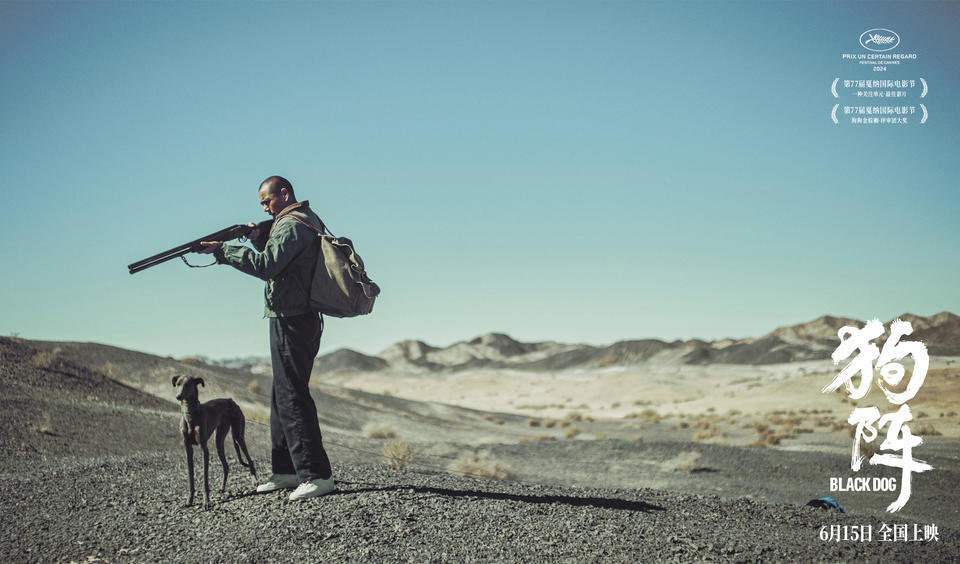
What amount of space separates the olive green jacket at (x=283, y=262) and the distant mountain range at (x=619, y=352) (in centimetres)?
4351

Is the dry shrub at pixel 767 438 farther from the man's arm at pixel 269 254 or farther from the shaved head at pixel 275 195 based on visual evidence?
the man's arm at pixel 269 254

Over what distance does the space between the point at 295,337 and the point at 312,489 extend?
1355mm

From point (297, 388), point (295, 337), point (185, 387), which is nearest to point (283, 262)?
point (295, 337)

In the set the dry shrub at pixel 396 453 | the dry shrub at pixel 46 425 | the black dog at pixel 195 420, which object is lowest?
the dry shrub at pixel 396 453

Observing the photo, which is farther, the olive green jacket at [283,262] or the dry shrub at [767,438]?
the dry shrub at [767,438]

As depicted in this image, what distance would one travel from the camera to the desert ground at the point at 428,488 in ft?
17.7

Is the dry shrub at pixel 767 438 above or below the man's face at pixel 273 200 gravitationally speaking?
below

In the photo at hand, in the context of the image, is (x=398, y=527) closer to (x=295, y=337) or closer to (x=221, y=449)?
(x=295, y=337)

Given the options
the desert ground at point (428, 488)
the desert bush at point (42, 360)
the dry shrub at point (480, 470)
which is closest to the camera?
the desert ground at point (428, 488)

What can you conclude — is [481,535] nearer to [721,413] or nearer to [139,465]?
[139,465]

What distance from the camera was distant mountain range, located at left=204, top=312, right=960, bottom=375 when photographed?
233 ft

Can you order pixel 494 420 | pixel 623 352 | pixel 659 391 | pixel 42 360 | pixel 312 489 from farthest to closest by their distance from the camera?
pixel 623 352, pixel 659 391, pixel 494 420, pixel 42 360, pixel 312 489

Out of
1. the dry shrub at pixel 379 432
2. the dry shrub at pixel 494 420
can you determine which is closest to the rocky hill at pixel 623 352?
the dry shrub at pixel 494 420

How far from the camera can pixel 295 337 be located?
6.07m
